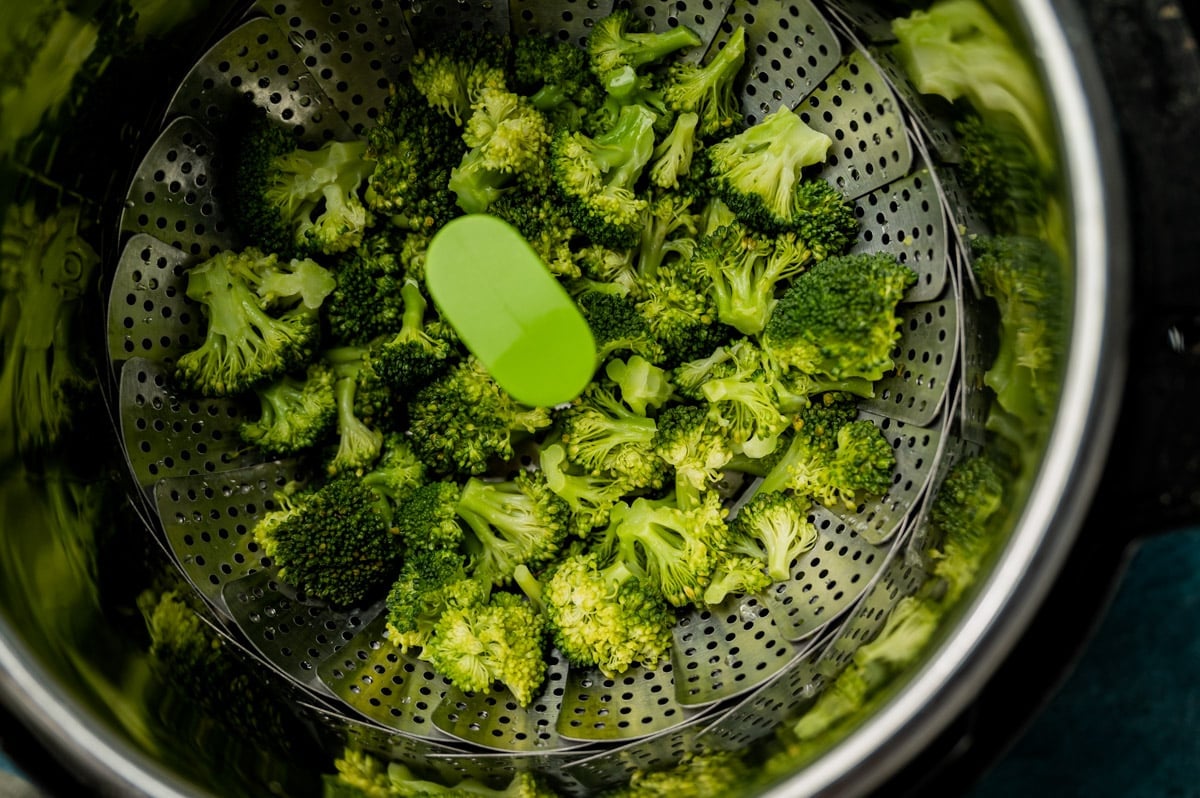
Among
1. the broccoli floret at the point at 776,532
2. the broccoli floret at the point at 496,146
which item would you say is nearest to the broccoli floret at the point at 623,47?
the broccoli floret at the point at 496,146

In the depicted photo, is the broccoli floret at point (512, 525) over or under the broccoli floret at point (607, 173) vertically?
under

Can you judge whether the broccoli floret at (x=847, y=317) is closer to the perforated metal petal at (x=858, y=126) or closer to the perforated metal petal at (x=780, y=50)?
the perforated metal petal at (x=858, y=126)

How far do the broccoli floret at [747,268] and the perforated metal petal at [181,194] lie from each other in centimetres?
98

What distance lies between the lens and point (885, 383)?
1627 mm

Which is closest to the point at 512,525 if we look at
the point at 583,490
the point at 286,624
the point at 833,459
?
the point at 583,490

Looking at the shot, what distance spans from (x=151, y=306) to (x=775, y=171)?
4.07 feet

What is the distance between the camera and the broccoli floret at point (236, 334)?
165 centimetres

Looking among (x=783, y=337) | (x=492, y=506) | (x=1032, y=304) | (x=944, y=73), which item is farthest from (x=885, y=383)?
A: (x=492, y=506)

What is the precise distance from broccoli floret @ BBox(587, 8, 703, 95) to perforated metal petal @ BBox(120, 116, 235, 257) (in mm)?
785

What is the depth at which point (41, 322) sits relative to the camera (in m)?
1.51

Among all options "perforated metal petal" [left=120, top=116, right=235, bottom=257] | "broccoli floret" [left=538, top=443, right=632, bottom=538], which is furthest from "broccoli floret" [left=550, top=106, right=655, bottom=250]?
"perforated metal petal" [left=120, top=116, right=235, bottom=257]

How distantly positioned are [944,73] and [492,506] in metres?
1.15

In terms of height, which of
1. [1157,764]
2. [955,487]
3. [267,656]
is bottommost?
[1157,764]

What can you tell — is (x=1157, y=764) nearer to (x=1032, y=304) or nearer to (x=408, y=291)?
(x=1032, y=304)
